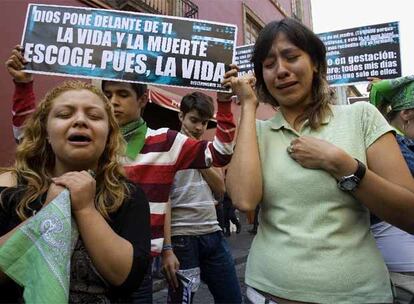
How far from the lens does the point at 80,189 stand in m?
1.29

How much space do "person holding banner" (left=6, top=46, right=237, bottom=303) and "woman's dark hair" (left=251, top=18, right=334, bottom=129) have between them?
1.94ft

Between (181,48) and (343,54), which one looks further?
(343,54)

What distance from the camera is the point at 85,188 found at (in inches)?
51.3

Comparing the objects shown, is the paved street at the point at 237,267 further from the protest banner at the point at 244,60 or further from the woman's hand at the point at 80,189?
the woman's hand at the point at 80,189

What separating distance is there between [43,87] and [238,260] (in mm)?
4095

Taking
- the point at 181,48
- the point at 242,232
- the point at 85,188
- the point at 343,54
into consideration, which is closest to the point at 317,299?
the point at 85,188

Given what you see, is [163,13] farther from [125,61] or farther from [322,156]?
[322,156]

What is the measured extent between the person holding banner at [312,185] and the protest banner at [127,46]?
0.82m

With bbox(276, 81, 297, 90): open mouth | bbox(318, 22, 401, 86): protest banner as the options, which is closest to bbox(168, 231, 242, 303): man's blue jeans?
bbox(276, 81, 297, 90): open mouth

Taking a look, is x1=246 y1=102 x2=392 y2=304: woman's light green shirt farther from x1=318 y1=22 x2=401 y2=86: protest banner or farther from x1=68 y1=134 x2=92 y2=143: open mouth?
x1=318 y1=22 x2=401 y2=86: protest banner

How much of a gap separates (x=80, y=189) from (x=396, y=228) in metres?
1.32

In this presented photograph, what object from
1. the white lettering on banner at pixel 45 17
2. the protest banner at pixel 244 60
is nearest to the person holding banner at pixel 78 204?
the white lettering on banner at pixel 45 17

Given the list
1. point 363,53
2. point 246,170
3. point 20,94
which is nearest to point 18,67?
point 20,94

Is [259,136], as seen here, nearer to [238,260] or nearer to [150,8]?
[238,260]
